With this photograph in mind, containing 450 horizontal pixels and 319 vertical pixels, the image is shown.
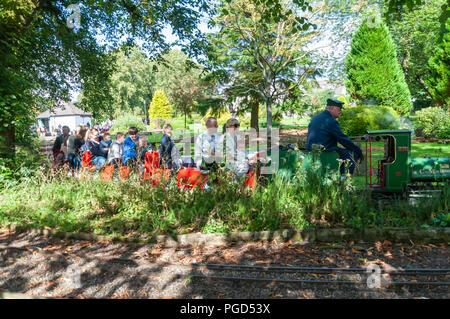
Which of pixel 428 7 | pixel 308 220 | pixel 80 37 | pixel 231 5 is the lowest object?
pixel 308 220

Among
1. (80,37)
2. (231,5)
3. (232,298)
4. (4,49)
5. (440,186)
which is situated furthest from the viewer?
(231,5)

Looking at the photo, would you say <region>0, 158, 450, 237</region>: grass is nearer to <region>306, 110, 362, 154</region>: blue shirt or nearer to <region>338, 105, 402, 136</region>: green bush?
<region>306, 110, 362, 154</region>: blue shirt

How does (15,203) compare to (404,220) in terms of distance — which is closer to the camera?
(404,220)

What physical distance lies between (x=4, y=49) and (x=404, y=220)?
387 inches

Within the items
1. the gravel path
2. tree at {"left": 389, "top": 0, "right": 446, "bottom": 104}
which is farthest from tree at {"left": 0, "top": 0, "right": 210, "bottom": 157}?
tree at {"left": 389, "top": 0, "right": 446, "bottom": 104}

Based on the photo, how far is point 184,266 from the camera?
469 cm

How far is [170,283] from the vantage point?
4281mm

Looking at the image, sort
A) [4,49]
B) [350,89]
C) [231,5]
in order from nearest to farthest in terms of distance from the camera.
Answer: [4,49]
[231,5]
[350,89]

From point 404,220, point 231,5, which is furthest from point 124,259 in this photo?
point 231,5

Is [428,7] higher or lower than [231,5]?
higher

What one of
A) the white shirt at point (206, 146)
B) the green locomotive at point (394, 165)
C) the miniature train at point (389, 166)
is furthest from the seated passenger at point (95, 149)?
the green locomotive at point (394, 165)

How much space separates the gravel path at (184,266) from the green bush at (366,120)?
1320 centimetres

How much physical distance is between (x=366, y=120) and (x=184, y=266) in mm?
15382

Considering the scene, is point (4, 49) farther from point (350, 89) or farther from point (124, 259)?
point (350, 89)
